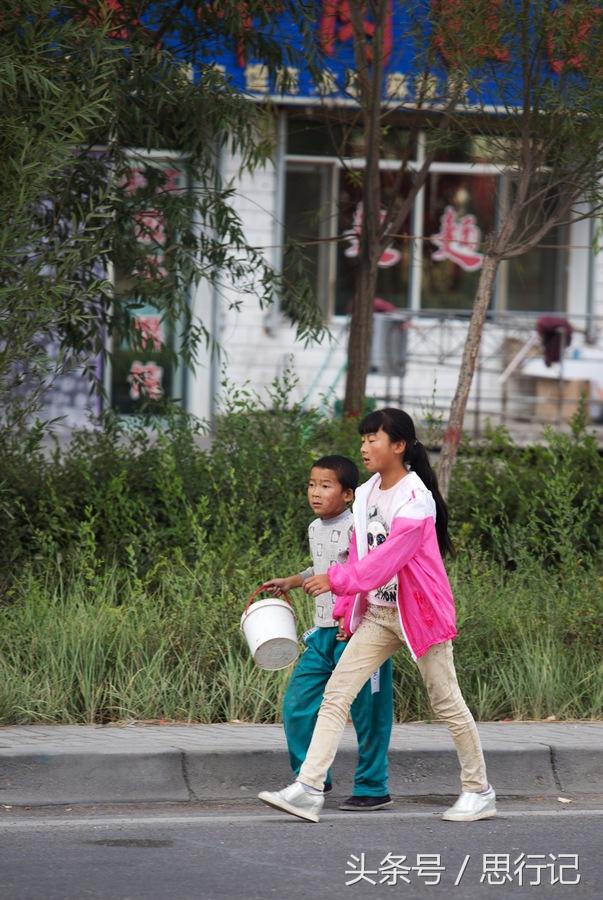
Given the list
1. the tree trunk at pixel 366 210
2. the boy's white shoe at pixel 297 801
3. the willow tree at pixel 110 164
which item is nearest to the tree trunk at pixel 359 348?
the tree trunk at pixel 366 210

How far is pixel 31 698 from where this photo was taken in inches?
276

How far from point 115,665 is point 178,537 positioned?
198 cm

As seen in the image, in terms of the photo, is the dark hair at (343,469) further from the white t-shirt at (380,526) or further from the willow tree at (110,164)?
the willow tree at (110,164)

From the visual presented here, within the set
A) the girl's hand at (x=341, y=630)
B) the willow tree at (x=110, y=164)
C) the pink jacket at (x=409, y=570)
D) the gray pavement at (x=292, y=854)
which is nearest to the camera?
the gray pavement at (x=292, y=854)

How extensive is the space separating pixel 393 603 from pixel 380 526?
0.30 meters

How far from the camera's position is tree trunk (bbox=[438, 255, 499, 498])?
356 inches

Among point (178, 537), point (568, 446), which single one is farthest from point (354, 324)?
point (178, 537)

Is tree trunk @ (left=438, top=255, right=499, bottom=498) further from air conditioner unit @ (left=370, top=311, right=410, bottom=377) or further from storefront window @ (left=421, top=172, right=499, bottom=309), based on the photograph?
storefront window @ (left=421, top=172, right=499, bottom=309)

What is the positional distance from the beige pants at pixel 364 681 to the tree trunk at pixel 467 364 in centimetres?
345

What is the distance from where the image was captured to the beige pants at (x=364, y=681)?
18.5 ft

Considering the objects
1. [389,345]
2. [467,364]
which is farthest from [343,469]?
[389,345]

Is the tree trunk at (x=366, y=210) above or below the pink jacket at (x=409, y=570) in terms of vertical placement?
above

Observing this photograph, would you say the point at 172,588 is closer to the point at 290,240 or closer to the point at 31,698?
the point at 31,698

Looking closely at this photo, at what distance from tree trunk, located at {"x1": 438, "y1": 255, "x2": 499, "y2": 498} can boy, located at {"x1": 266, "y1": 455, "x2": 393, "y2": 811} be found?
3190 mm
